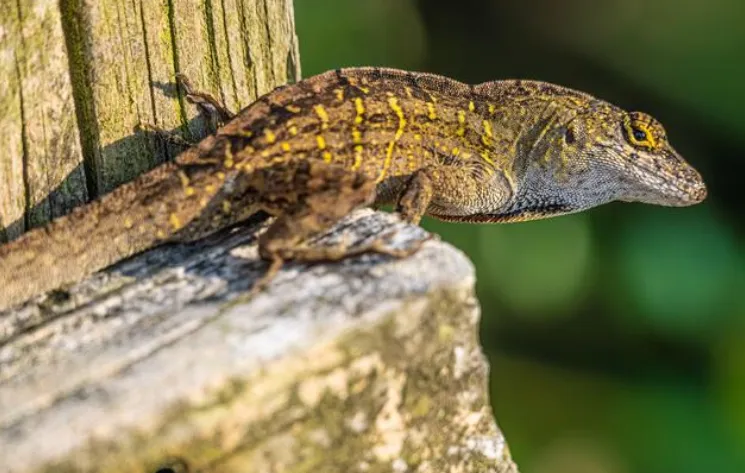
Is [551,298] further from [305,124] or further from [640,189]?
[305,124]

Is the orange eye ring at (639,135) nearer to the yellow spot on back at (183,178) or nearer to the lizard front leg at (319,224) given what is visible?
the lizard front leg at (319,224)

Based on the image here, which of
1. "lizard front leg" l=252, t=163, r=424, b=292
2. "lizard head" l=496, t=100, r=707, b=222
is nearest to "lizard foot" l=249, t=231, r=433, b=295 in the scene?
"lizard front leg" l=252, t=163, r=424, b=292

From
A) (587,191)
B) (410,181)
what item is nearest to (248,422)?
(410,181)

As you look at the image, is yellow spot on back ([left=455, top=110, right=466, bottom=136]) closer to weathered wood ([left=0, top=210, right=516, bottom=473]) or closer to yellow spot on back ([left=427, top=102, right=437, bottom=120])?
yellow spot on back ([left=427, top=102, right=437, bottom=120])

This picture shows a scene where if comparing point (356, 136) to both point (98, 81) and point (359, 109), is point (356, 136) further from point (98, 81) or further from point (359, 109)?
point (98, 81)

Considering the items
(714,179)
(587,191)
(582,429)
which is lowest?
(582,429)

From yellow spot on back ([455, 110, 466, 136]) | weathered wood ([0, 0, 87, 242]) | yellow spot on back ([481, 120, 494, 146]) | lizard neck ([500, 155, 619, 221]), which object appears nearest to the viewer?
weathered wood ([0, 0, 87, 242])

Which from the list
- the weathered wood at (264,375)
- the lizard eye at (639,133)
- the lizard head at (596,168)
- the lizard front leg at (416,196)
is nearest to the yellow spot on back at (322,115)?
the lizard front leg at (416,196)
